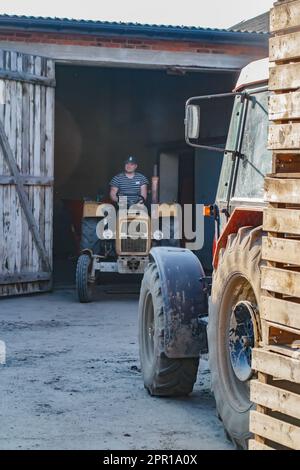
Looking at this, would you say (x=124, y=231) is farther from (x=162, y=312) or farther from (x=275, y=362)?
(x=275, y=362)

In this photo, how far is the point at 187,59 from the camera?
14.1 meters

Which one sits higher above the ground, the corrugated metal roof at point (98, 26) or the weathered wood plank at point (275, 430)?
the corrugated metal roof at point (98, 26)

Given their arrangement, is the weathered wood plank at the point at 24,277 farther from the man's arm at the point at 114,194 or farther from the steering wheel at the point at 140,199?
the steering wheel at the point at 140,199

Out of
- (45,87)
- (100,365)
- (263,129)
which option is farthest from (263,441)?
(45,87)

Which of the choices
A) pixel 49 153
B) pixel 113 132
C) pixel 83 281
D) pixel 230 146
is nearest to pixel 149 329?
pixel 230 146

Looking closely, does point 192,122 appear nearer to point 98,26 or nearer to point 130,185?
point 130,185

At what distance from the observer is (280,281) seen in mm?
4707

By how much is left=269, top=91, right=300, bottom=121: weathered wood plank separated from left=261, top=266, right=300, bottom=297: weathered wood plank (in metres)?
0.77

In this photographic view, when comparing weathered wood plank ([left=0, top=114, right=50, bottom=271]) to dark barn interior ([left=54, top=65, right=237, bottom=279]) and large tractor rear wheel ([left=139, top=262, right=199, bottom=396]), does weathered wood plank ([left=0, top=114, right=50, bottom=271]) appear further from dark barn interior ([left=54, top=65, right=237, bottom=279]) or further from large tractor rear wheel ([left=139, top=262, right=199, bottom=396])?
large tractor rear wheel ([left=139, top=262, right=199, bottom=396])

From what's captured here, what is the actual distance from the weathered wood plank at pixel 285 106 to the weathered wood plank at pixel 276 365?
119 centimetres

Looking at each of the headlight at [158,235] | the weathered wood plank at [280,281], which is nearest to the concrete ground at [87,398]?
the weathered wood plank at [280,281]

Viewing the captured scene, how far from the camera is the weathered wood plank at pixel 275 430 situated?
4.50 metres

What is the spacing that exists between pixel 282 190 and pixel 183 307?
2.08 m

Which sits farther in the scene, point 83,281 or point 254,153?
point 83,281
